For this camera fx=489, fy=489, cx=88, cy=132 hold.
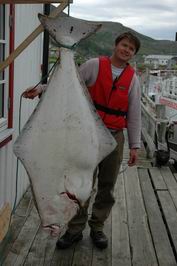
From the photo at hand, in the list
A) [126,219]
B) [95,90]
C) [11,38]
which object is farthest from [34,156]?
[126,219]

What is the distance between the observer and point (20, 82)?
4.77 meters

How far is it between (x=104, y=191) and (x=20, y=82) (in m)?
1.52

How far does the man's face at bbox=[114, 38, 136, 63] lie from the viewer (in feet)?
11.2

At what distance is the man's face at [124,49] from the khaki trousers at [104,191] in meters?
0.60

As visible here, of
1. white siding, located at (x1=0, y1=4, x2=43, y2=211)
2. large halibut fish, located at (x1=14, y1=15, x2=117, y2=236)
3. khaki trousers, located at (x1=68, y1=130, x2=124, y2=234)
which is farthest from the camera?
white siding, located at (x1=0, y1=4, x2=43, y2=211)

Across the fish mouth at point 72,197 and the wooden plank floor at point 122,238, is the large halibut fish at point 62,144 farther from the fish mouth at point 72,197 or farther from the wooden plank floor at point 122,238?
the wooden plank floor at point 122,238

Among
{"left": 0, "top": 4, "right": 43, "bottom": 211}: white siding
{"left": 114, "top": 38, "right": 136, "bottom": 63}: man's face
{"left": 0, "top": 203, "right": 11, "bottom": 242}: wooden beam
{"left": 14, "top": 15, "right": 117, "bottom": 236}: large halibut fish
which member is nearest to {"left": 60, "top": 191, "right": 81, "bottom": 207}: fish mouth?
{"left": 14, "top": 15, "right": 117, "bottom": 236}: large halibut fish

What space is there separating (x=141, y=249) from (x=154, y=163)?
3.59m

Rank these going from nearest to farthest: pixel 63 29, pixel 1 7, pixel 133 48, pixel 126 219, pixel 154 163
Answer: pixel 63 29 → pixel 133 48 → pixel 1 7 → pixel 126 219 → pixel 154 163

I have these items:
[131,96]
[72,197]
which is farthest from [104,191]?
[72,197]

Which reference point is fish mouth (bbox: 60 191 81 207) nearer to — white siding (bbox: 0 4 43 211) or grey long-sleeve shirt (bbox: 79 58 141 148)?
grey long-sleeve shirt (bbox: 79 58 141 148)

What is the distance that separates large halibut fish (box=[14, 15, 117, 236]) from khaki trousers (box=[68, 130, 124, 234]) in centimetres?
128

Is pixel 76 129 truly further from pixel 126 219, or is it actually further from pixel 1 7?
pixel 126 219

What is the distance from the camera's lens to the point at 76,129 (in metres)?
2.41
